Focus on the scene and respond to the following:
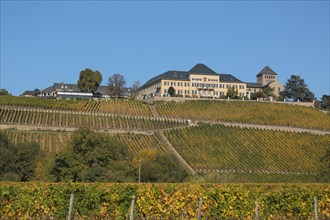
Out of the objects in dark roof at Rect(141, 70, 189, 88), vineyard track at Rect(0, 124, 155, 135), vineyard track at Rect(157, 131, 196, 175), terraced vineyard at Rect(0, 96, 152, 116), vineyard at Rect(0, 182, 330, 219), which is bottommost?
vineyard at Rect(0, 182, 330, 219)

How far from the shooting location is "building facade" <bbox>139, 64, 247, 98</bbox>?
140 meters

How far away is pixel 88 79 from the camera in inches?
5517

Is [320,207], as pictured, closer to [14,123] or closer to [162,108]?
Answer: [14,123]

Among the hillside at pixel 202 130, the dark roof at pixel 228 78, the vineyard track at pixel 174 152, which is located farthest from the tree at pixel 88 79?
the vineyard track at pixel 174 152

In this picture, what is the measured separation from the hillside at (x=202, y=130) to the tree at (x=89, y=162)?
54.4 feet

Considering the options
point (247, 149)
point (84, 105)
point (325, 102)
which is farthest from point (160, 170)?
point (325, 102)

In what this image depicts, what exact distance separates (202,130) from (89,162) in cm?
3800

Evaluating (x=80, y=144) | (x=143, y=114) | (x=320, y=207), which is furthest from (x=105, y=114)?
(x=320, y=207)

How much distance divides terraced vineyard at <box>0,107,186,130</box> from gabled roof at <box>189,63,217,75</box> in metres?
54.1

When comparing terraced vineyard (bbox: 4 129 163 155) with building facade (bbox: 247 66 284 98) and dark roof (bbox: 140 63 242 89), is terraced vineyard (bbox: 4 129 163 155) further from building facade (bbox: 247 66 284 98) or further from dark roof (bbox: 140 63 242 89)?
building facade (bbox: 247 66 284 98)

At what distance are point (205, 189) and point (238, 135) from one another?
216 ft

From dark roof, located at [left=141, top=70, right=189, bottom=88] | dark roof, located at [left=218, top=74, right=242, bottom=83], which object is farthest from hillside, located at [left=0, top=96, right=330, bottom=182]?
dark roof, located at [left=218, top=74, right=242, bottom=83]

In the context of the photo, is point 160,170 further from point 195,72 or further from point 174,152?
point 195,72

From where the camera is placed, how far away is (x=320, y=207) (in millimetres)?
25234
